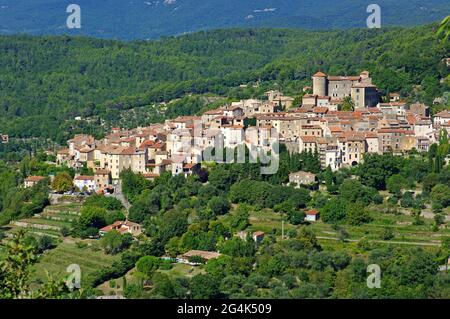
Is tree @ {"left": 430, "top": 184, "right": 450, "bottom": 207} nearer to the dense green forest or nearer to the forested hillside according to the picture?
the dense green forest

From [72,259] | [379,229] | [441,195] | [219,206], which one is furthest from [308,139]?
[72,259]

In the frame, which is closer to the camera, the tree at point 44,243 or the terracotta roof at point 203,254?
the terracotta roof at point 203,254

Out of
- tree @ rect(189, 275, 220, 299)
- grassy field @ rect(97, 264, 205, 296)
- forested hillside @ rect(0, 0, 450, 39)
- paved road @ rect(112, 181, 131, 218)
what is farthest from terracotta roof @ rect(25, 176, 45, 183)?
forested hillside @ rect(0, 0, 450, 39)

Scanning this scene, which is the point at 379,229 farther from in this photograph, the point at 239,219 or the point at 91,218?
the point at 91,218


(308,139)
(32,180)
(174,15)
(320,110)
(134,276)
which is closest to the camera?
(134,276)

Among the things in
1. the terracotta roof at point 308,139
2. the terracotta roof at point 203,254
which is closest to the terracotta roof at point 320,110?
the terracotta roof at point 308,139

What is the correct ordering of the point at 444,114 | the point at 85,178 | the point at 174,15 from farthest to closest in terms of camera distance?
the point at 174,15, the point at 444,114, the point at 85,178

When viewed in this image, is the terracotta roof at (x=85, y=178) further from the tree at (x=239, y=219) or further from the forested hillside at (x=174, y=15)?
the forested hillside at (x=174, y=15)
